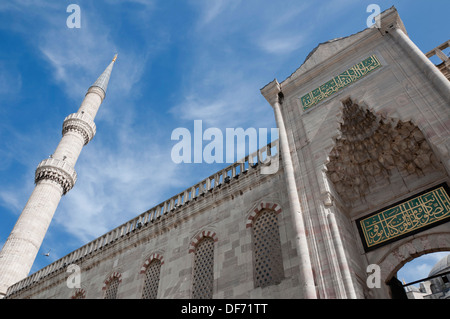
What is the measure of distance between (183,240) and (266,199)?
3.12 metres

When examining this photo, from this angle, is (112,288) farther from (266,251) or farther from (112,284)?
(266,251)

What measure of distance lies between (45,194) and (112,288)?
1168 centimetres

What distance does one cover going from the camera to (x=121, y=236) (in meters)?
13.0

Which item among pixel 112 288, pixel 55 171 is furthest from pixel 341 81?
pixel 55 171

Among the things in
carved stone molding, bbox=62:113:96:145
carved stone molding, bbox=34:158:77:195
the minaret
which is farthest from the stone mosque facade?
carved stone molding, bbox=62:113:96:145

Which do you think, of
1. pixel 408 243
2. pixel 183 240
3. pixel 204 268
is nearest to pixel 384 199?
pixel 408 243

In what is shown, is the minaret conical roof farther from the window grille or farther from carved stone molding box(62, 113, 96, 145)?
the window grille

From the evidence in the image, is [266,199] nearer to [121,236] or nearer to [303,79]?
[303,79]

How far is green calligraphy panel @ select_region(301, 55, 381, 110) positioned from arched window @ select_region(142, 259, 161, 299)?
6797 mm

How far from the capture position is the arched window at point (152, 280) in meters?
10.5

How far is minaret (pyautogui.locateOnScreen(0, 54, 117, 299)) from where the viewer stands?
1845 cm

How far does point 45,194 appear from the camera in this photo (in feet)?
68.8

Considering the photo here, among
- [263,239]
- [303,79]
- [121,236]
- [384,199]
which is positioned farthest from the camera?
[121,236]

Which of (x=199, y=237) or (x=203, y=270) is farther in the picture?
(x=199, y=237)
